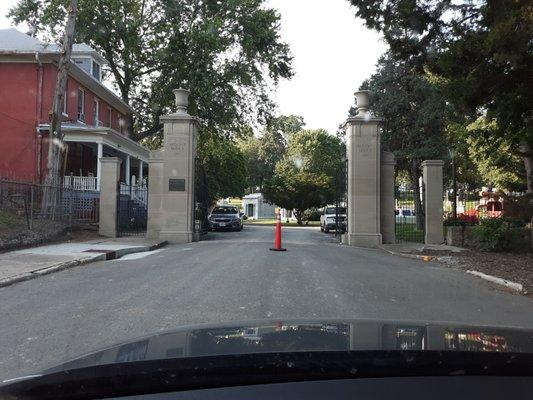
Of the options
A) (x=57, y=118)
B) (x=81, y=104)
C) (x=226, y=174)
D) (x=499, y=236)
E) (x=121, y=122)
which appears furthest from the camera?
(x=226, y=174)

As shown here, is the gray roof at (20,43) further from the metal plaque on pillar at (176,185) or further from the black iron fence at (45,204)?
the metal plaque on pillar at (176,185)

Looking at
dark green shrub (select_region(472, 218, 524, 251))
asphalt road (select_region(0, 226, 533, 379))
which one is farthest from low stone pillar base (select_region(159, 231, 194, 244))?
dark green shrub (select_region(472, 218, 524, 251))

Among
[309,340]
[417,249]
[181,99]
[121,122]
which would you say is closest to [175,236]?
[181,99]

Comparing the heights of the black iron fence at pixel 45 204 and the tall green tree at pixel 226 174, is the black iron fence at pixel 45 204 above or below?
below

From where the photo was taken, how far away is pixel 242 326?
2.90 m

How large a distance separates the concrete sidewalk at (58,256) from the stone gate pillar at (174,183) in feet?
4.42

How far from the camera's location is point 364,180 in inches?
775

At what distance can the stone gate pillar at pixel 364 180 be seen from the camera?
1945 cm

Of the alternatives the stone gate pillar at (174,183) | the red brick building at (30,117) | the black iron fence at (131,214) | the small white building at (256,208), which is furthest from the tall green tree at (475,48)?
the small white building at (256,208)

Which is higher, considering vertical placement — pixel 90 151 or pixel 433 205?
pixel 90 151

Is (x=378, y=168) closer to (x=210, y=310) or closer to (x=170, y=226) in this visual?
(x=170, y=226)

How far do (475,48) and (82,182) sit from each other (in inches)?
815

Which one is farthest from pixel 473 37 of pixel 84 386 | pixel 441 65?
pixel 84 386

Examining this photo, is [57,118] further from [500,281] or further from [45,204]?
[500,281]
